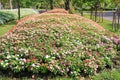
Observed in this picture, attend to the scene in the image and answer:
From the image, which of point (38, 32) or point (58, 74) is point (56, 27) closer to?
point (38, 32)

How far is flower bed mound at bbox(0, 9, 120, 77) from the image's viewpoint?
502cm

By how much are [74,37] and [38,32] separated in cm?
99

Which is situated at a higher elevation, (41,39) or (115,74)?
(41,39)

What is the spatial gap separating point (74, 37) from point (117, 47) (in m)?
1.26

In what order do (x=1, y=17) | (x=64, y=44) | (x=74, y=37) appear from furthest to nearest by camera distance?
(x=1, y=17) < (x=74, y=37) < (x=64, y=44)

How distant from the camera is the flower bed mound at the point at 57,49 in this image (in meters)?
5.02

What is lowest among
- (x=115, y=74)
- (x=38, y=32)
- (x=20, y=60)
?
(x=115, y=74)

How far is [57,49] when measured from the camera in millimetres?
5582

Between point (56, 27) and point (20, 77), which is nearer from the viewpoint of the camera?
point (20, 77)

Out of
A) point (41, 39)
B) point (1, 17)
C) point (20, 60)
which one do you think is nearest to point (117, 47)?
point (41, 39)

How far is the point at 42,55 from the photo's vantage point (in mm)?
5254

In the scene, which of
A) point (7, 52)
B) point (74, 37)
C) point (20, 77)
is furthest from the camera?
point (74, 37)

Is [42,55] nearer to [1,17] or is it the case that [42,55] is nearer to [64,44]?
[64,44]

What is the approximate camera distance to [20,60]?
5.06 meters
